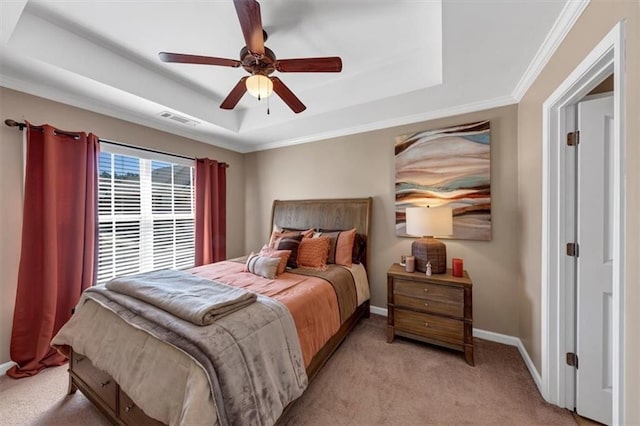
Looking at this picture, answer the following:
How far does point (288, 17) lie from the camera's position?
1782mm

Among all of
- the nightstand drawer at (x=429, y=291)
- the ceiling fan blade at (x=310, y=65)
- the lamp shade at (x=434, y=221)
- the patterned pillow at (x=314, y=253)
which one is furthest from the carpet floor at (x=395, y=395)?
the ceiling fan blade at (x=310, y=65)

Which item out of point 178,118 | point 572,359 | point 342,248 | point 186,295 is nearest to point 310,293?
point 186,295

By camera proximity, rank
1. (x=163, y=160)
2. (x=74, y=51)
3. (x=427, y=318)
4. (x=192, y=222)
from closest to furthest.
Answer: (x=74, y=51)
(x=427, y=318)
(x=163, y=160)
(x=192, y=222)

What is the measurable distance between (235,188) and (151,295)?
111 inches

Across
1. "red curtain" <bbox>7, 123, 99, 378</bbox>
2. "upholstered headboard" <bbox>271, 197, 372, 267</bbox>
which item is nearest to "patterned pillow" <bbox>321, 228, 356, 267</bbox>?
"upholstered headboard" <bbox>271, 197, 372, 267</bbox>

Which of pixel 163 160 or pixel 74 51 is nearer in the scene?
pixel 74 51

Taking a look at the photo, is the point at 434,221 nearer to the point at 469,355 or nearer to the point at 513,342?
the point at 469,355

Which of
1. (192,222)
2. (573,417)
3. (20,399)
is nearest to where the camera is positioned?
(573,417)

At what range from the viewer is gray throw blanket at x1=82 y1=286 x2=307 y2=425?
1133mm

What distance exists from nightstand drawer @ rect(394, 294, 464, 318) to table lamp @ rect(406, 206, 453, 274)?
11.6 inches

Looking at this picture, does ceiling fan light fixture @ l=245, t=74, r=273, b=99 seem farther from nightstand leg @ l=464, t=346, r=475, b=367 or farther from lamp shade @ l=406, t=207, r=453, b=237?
nightstand leg @ l=464, t=346, r=475, b=367

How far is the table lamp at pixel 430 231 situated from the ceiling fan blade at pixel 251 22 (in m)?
1.83
